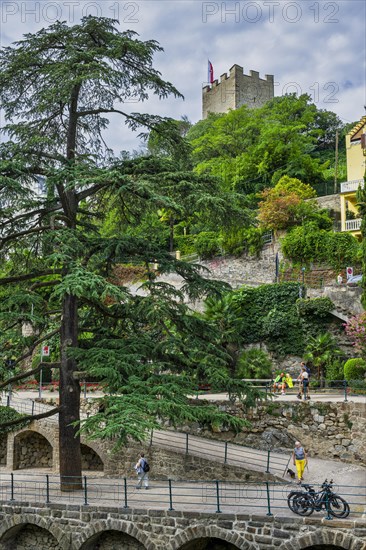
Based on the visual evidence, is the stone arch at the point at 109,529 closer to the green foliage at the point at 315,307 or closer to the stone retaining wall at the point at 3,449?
the stone retaining wall at the point at 3,449

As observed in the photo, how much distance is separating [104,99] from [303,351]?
1455 cm

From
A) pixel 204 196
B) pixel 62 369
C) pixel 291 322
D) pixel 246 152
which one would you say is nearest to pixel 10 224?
pixel 62 369

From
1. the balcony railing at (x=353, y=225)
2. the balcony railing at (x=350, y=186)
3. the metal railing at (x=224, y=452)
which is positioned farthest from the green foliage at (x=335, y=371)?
the balcony railing at (x=350, y=186)

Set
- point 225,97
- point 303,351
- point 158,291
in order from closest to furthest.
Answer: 1. point 158,291
2. point 303,351
3. point 225,97

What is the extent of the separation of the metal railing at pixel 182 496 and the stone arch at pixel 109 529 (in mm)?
403

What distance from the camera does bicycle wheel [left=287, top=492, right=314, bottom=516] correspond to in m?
12.7

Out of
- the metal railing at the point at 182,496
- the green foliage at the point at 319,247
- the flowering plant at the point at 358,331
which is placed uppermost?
Result: the green foliage at the point at 319,247

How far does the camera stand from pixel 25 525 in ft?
50.9

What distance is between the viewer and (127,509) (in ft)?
45.5

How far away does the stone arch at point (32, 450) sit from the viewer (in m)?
22.4

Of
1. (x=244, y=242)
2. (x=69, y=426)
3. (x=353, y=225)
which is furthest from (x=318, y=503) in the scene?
(x=244, y=242)

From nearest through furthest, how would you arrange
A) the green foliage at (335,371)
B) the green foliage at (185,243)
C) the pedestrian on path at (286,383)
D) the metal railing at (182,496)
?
the metal railing at (182,496)
the pedestrian on path at (286,383)
the green foliage at (335,371)
the green foliage at (185,243)

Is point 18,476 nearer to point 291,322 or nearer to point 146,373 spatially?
point 146,373

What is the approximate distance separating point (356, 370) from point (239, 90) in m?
48.8
